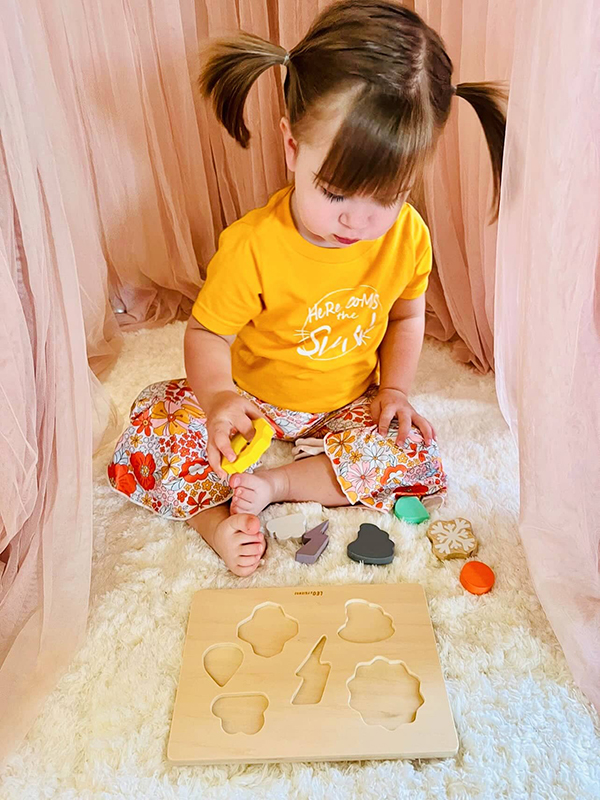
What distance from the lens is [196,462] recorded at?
91 centimetres

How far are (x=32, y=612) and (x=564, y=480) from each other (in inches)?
21.0

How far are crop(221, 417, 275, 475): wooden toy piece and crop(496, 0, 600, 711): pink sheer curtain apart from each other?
258mm

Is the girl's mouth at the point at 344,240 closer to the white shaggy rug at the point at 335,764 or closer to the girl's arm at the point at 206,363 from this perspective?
the girl's arm at the point at 206,363

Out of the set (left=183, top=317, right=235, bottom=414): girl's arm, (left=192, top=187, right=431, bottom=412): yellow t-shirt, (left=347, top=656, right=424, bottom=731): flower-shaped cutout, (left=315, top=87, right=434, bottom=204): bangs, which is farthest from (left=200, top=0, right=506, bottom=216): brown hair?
(left=347, top=656, right=424, bottom=731): flower-shaped cutout

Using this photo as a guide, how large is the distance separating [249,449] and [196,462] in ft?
0.56

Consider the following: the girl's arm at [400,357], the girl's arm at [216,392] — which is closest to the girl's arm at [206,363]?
the girl's arm at [216,392]

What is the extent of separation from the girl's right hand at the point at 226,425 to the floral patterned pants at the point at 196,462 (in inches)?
3.9

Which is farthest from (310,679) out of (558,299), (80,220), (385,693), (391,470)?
(80,220)

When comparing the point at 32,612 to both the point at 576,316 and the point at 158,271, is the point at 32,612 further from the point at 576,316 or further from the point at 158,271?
the point at 158,271

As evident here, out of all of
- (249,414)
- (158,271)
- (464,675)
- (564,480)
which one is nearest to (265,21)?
(158,271)

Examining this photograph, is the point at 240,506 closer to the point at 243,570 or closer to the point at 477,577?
the point at 243,570

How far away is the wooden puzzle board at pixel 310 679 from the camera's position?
0.66m

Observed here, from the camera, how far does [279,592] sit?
31.8 inches

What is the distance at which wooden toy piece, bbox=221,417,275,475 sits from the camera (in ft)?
2.50
